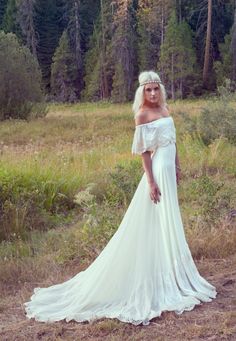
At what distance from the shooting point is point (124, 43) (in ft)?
135

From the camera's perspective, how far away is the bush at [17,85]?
2389 centimetres

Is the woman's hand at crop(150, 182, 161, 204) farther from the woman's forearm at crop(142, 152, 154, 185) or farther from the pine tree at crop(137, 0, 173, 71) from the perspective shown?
the pine tree at crop(137, 0, 173, 71)

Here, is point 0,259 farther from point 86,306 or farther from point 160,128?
point 160,128

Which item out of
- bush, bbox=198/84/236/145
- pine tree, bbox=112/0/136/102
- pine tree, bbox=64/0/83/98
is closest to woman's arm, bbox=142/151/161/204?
bush, bbox=198/84/236/145

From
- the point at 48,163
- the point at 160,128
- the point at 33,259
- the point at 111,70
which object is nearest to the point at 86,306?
the point at 160,128

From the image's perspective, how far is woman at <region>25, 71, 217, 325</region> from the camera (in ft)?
14.9

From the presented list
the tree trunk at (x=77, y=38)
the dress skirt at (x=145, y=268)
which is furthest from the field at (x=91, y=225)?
the tree trunk at (x=77, y=38)

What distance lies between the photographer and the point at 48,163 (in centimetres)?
1071

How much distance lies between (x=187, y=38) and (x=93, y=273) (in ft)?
120

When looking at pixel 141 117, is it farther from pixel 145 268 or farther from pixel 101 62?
pixel 101 62

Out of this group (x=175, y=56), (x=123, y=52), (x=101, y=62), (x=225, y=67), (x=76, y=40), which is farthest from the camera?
(x=76, y=40)

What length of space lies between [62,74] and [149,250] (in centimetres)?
4147

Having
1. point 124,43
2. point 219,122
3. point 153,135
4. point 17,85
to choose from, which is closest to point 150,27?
point 124,43

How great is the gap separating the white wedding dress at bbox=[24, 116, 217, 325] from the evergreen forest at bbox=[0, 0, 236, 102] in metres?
33.4
